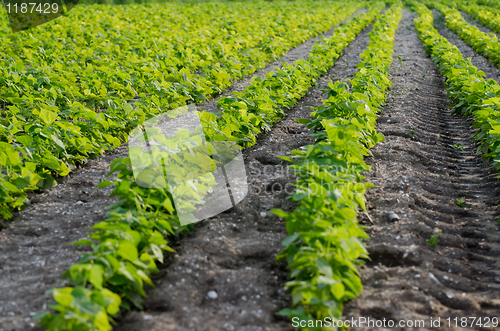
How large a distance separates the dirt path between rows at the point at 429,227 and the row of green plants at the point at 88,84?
2.97 m

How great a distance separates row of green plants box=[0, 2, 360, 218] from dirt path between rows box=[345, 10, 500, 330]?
2.97 metres

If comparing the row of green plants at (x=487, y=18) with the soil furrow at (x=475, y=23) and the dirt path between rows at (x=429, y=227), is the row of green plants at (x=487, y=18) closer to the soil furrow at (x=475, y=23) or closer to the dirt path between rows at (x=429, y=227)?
the soil furrow at (x=475, y=23)

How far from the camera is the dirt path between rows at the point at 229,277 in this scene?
6.98 ft

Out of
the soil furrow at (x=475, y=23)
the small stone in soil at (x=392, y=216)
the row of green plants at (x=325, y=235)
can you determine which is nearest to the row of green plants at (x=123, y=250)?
the row of green plants at (x=325, y=235)

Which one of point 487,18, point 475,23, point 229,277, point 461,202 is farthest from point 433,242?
point 475,23

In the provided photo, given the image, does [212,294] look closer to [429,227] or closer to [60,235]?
[60,235]

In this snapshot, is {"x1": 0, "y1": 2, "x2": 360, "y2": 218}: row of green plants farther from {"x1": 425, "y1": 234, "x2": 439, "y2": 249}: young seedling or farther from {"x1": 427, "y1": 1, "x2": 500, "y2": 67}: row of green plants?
{"x1": 427, "y1": 1, "x2": 500, "y2": 67}: row of green plants

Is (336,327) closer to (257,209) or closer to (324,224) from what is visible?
(324,224)

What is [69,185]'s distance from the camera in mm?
3809

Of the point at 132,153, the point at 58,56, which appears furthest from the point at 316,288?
the point at 58,56

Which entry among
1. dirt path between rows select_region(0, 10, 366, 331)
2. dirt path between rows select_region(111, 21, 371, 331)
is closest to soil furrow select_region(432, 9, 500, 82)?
dirt path between rows select_region(0, 10, 366, 331)

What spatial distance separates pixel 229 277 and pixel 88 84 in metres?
4.29

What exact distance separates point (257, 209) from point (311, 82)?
4.51 meters

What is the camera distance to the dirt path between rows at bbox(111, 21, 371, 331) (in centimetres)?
213
